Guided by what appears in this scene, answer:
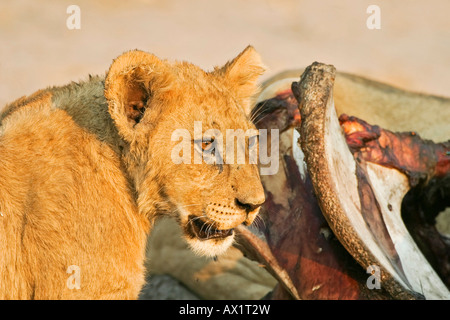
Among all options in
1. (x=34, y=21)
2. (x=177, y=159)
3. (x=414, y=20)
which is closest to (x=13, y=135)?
(x=177, y=159)

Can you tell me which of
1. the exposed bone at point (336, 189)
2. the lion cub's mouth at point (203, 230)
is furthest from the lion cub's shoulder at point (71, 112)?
the exposed bone at point (336, 189)

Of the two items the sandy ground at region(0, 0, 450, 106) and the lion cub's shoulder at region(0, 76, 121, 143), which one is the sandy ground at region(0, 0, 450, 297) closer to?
the sandy ground at region(0, 0, 450, 106)

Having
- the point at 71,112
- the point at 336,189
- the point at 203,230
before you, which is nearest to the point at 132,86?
the point at 71,112

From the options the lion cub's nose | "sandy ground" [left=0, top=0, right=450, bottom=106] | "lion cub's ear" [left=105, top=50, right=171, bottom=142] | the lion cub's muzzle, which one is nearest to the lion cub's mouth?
the lion cub's muzzle

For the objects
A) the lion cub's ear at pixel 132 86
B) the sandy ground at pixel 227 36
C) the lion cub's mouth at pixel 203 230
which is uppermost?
the sandy ground at pixel 227 36

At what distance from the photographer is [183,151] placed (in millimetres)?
2818

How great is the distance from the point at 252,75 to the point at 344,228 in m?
0.85

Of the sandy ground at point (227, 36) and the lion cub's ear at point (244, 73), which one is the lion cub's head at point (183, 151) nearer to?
the lion cub's ear at point (244, 73)

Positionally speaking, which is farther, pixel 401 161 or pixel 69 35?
pixel 69 35

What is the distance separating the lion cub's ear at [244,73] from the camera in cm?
331

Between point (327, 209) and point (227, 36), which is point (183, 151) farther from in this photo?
point (227, 36)

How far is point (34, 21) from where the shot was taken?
291 inches

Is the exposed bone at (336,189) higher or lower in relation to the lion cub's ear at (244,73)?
Result: lower
